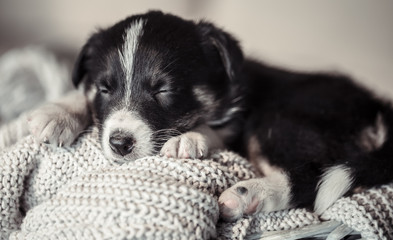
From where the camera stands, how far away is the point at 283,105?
8.13 feet

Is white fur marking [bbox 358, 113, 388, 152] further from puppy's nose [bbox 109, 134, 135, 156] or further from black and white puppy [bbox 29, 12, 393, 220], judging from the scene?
puppy's nose [bbox 109, 134, 135, 156]

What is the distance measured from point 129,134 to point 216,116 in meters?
0.68

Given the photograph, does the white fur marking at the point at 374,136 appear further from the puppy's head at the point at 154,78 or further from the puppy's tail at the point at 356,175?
the puppy's head at the point at 154,78

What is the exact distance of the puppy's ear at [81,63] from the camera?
2318mm

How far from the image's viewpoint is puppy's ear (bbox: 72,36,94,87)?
2.32 m

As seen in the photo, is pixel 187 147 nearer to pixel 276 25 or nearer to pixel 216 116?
pixel 216 116

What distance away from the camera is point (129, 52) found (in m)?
2.00

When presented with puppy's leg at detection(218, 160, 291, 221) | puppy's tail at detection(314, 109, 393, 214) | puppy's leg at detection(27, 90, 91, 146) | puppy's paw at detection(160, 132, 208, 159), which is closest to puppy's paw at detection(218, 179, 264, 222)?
puppy's leg at detection(218, 160, 291, 221)

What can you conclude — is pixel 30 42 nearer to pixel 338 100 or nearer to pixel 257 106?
pixel 257 106

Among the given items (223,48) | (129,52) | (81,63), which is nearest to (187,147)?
(129,52)

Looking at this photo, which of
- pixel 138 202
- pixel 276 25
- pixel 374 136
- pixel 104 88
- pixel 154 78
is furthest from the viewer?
pixel 276 25

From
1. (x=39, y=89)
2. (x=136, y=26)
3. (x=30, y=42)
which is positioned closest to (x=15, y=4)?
(x=30, y=42)

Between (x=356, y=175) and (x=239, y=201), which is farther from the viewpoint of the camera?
(x=356, y=175)

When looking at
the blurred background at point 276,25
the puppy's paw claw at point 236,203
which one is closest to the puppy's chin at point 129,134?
the puppy's paw claw at point 236,203
